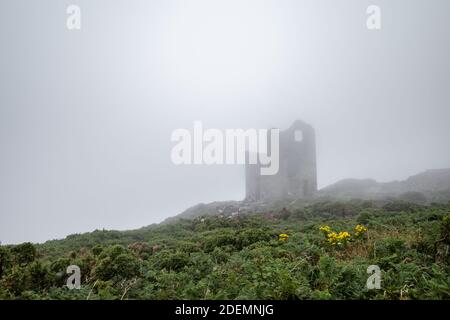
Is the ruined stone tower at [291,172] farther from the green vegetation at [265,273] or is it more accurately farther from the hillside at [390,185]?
the green vegetation at [265,273]

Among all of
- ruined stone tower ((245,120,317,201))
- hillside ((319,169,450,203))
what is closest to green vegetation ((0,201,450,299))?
ruined stone tower ((245,120,317,201))

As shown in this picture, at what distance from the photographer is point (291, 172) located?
56938 millimetres

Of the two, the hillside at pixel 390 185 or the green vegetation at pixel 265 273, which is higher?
the green vegetation at pixel 265 273

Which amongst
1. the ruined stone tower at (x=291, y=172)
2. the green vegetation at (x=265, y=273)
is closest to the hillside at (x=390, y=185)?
the ruined stone tower at (x=291, y=172)

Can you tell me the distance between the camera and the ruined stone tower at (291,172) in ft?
182

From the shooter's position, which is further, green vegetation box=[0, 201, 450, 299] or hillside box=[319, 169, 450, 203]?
hillside box=[319, 169, 450, 203]

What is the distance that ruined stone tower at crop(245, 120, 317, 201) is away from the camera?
55531 mm

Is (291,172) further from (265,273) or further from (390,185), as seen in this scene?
(265,273)

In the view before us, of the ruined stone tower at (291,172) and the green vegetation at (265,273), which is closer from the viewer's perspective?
the green vegetation at (265,273)

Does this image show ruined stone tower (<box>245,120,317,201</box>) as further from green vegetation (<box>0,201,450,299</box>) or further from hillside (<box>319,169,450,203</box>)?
green vegetation (<box>0,201,450,299</box>)

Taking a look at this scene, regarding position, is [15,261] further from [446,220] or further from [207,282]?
[446,220]
